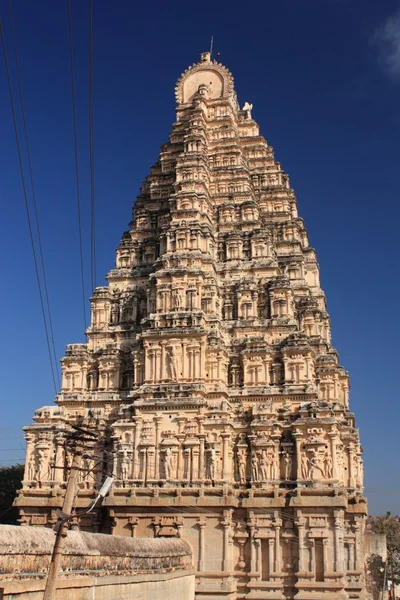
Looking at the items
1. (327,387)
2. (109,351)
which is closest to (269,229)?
(327,387)

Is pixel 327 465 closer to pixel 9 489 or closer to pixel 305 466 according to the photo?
pixel 305 466

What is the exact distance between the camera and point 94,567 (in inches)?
796

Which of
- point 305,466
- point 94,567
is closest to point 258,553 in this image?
point 305,466

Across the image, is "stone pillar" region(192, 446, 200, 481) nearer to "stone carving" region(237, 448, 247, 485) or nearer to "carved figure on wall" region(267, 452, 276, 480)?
"stone carving" region(237, 448, 247, 485)

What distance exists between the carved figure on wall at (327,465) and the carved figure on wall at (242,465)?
407cm

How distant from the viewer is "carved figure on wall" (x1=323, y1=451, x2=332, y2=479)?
32.4m

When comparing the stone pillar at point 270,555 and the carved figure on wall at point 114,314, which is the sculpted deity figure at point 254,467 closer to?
the stone pillar at point 270,555

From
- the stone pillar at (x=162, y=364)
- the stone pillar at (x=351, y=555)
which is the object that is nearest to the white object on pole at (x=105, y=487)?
the stone pillar at (x=162, y=364)

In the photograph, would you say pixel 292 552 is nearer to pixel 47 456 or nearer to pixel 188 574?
pixel 188 574

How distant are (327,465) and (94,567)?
51.3 feet

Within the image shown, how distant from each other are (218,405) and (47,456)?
9423 millimetres

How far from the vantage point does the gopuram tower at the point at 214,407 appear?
103 ft

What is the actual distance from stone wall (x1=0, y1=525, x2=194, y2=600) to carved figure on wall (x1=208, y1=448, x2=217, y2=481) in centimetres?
415

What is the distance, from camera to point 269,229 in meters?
47.6
